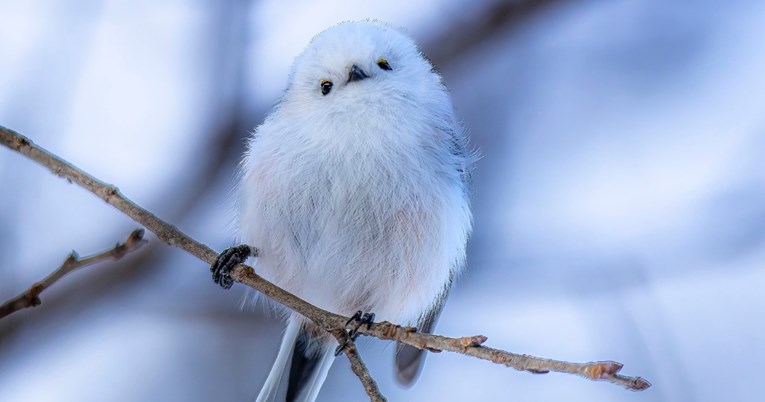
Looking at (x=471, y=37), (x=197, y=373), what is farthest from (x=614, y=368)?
(x=197, y=373)

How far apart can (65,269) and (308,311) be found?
12.1 inches

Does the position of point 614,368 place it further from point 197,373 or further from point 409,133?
point 197,373

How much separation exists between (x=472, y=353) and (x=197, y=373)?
1.41m

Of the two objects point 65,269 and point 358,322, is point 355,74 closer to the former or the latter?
point 358,322

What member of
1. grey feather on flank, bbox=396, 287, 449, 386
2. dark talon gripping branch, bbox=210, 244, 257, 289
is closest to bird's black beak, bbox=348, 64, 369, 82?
dark talon gripping branch, bbox=210, 244, 257, 289

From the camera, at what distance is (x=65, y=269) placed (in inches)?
38.3

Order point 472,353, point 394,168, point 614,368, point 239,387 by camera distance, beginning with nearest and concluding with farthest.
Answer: point 614,368
point 472,353
point 394,168
point 239,387

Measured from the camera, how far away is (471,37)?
174 cm

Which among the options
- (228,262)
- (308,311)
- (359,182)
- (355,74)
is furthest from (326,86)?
(308,311)

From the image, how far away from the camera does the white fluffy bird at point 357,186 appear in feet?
4.35

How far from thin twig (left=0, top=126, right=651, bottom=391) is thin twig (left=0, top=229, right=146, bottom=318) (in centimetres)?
7

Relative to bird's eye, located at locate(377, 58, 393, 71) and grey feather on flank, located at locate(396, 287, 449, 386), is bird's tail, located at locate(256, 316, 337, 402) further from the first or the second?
bird's eye, located at locate(377, 58, 393, 71)

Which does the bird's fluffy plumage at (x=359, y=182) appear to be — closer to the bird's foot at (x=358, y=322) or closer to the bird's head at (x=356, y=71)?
the bird's head at (x=356, y=71)

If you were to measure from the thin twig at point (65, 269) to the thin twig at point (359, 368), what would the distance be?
299 millimetres
